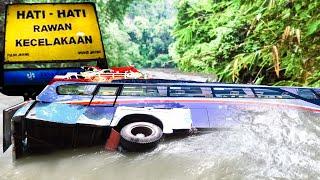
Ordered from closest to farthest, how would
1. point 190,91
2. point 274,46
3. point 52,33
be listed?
point 190,91, point 52,33, point 274,46

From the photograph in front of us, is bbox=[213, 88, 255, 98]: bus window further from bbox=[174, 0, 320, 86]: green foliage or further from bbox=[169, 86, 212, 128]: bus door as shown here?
bbox=[174, 0, 320, 86]: green foliage

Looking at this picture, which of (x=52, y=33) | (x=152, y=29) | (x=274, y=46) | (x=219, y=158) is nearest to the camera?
(x=219, y=158)

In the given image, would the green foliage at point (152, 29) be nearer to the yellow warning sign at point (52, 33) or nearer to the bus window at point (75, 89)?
the yellow warning sign at point (52, 33)

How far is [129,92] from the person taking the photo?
1.64m

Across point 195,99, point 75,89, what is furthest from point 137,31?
point 195,99

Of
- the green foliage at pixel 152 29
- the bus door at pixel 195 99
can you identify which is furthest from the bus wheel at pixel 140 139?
the green foliage at pixel 152 29

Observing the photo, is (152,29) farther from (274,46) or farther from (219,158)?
(219,158)

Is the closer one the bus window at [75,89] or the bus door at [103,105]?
the bus door at [103,105]

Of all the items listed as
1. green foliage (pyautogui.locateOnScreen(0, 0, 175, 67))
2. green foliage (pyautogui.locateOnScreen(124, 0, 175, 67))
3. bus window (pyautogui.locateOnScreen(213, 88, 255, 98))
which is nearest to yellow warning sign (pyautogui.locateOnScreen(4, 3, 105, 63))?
bus window (pyautogui.locateOnScreen(213, 88, 255, 98))

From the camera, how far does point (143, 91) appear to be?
164 centimetres

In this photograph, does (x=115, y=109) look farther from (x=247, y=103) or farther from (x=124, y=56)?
(x=124, y=56)

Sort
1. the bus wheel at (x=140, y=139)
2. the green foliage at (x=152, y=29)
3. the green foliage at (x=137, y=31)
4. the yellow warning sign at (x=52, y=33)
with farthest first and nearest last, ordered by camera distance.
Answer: the green foliage at (x=152, y=29), the green foliage at (x=137, y=31), the yellow warning sign at (x=52, y=33), the bus wheel at (x=140, y=139)

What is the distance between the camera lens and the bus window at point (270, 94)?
167cm

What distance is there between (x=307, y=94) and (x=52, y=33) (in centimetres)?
191
